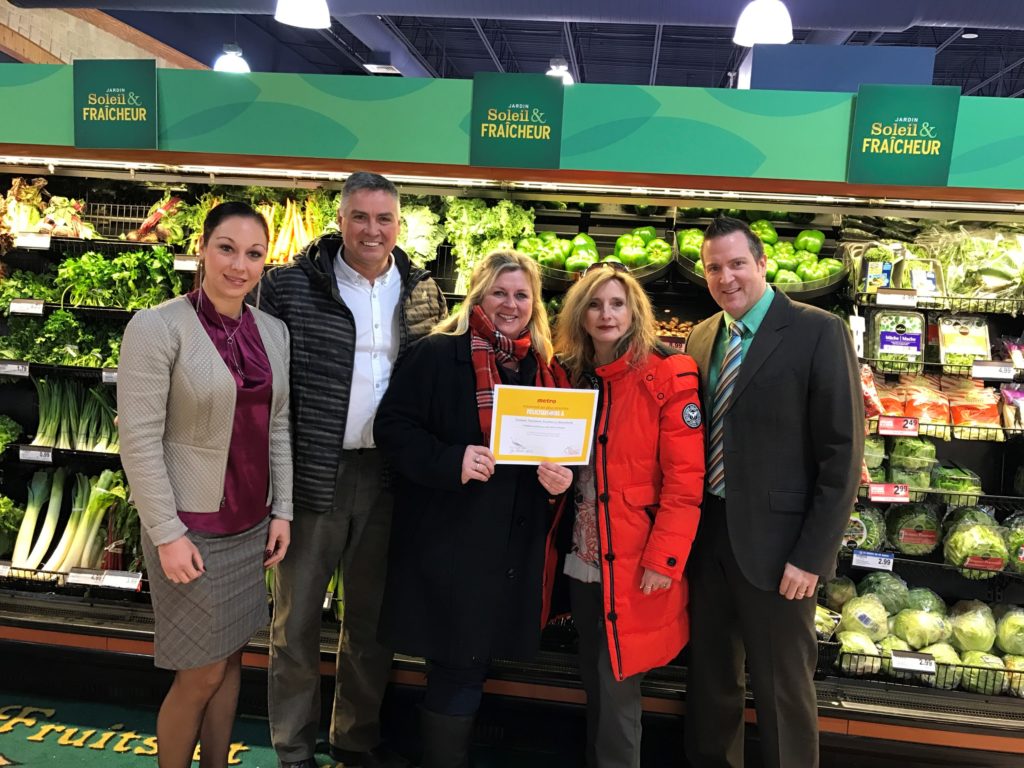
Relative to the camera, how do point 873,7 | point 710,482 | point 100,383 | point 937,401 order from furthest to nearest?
point 873,7 < point 100,383 < point 937,401 < point 710,482

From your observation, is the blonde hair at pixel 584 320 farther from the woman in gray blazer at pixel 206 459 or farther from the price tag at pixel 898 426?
the price tag at pixel 898 426

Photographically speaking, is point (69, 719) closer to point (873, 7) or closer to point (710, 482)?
point (710, 482)

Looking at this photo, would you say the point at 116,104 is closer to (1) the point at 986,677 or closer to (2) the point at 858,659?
(2) the point at 858,659

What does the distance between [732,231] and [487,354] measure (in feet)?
3.16

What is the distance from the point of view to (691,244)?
3637 mm

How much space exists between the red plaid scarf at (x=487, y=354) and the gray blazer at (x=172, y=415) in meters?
0.80

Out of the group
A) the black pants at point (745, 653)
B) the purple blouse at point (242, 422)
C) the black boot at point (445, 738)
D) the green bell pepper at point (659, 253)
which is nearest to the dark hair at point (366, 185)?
the purple blouse at point (242, 422)

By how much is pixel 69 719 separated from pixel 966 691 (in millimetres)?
4072

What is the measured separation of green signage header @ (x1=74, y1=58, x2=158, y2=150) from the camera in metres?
3.59

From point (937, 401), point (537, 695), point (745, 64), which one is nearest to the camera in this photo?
point (537, 695)

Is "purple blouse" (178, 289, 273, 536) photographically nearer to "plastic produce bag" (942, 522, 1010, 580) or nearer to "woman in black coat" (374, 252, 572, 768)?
"woman in black coat" (374, 252, 572, 768)

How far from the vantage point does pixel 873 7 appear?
27.0 feet

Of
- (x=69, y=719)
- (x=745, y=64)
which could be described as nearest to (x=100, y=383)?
(x=69, y=719)

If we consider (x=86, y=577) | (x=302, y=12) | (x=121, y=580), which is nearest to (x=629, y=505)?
(x=121, y=580)
